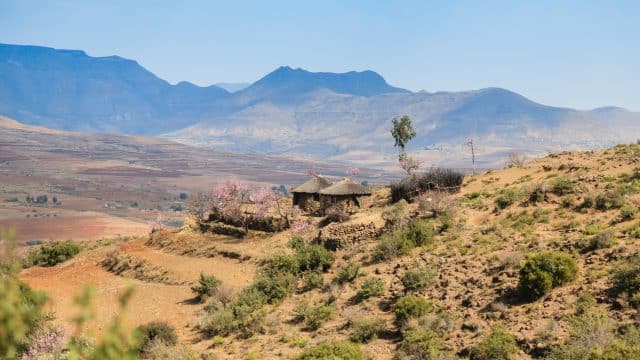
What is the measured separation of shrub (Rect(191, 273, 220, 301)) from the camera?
79.4ft

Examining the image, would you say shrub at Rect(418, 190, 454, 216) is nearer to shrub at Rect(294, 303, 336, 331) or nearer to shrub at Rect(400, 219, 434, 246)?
shrub at Rect(400, 219, 434, 246)

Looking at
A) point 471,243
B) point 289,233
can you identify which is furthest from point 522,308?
point 289,233

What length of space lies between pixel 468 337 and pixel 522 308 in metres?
2.07

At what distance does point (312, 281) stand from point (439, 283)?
588 centimetres

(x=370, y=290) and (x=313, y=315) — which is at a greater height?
(x=370, y=290)

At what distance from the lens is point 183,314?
74.9 feet

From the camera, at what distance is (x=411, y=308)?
17281 millimetres

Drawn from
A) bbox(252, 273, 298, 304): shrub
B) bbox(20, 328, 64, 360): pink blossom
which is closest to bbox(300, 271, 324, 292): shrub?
bbox(252, 273, 298, 304): shrub

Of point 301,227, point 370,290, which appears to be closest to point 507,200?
point 370,290

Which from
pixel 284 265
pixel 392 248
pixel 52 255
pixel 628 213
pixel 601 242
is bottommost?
pixel 52 255

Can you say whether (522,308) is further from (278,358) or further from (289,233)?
(289,233)

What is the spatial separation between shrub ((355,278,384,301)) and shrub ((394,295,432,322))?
7.13ft

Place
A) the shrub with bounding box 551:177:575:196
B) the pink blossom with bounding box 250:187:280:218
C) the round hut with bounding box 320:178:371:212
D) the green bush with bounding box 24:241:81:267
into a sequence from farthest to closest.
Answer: the pink blossom with bounding box 250:187:280:218 < the round hut with bounding box 320:178:371:212 < the green bush with bounding box 24:241:81:267 < the shrub with bounding box 551:177:575:196

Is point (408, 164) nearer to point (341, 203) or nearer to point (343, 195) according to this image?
point (343, 195)
